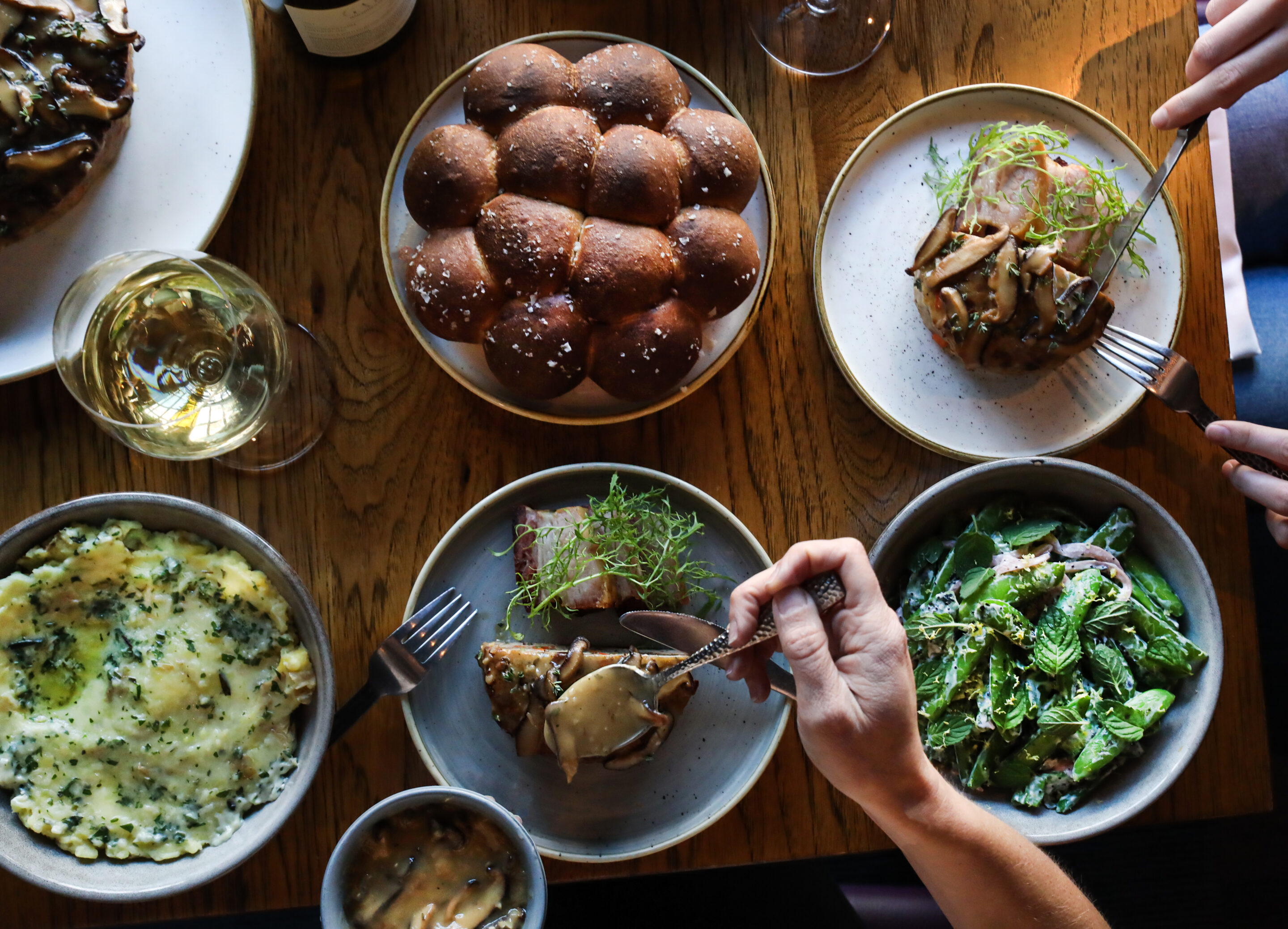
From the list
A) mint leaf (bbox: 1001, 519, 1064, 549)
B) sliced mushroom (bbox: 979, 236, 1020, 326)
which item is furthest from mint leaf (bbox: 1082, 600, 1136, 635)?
sliced mushroom (bbox: 979, 236, 1020, 326)

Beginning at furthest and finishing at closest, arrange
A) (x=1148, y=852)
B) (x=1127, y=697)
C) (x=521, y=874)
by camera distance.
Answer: (x=1148, y=852) → (x=1127, y=697) → (x=521, y=874)

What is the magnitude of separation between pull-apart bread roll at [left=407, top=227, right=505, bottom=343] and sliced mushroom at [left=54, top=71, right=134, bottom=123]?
50 cm

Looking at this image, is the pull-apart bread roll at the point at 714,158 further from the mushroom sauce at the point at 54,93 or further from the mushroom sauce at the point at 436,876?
the mushroom sauce at the point at 436,876

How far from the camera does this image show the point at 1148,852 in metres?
2.42

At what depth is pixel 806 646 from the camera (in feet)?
4.11

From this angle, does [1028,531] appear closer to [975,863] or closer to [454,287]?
[975,863]

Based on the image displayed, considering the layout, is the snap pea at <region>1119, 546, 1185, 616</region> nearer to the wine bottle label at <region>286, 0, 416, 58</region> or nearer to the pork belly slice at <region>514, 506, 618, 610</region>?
the pork belly slice at <region>514, 506, 618, 610</region>

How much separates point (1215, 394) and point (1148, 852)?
4.30 ft

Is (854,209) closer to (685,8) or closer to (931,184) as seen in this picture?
(931,184)

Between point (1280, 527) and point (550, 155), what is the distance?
1.40m

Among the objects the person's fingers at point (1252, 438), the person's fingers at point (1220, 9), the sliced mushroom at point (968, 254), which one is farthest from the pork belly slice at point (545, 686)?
the person's fingers at point (1220, 9)

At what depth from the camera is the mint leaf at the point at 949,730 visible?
5.07ft

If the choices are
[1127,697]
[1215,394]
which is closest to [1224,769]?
[1127,697]

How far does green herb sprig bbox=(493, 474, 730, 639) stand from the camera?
1555mm
